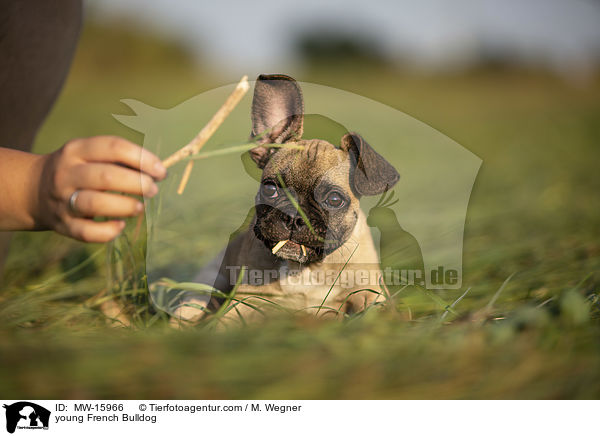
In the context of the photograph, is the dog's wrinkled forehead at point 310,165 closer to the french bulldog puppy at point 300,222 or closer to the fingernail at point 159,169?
the french bulldog puppy at point 300,222

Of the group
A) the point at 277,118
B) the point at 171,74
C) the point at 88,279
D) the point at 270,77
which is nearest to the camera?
the point at 270,77

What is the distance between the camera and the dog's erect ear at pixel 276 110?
5.16ft

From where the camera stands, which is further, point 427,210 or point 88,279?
point 427,210

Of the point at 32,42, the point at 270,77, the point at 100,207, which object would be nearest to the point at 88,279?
the point at 32,42

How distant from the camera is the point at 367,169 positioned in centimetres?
170

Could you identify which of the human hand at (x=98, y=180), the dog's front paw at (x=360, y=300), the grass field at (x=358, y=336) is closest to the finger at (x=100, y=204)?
the human hand at (x=98, y=180)

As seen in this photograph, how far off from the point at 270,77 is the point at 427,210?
5.66ft

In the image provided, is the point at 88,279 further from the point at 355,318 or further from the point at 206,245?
the point at 355,318

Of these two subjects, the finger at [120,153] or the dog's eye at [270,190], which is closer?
the finger at [120,153]

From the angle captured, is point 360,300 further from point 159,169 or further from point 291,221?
point 159,169

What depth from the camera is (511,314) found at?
1.60 meters

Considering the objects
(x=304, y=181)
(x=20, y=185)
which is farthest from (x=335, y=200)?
(x=20, y=185)

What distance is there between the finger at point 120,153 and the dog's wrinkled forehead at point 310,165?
610 mm
